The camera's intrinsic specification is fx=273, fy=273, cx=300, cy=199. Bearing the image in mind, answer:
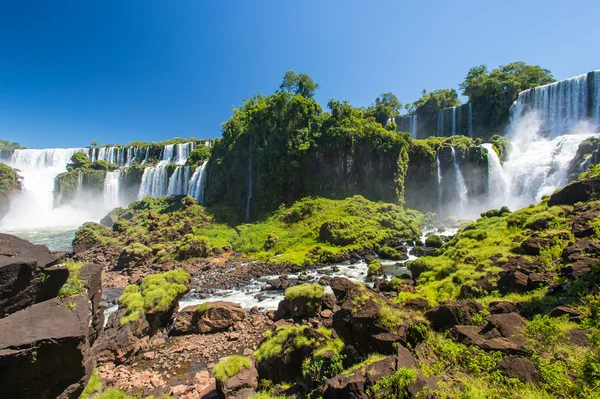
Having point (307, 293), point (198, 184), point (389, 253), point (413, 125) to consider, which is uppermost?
point (413, 125)

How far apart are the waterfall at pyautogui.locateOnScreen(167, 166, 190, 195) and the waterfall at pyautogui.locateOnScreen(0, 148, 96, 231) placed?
756 inches

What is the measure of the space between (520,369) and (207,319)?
12.3 meters

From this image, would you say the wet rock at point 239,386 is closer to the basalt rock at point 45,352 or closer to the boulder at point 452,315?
the basalt rock at point 45,352

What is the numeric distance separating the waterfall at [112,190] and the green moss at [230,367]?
57089 mm

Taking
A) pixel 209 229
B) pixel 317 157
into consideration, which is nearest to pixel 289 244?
pixel 209 229

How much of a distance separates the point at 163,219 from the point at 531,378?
39.5 meters

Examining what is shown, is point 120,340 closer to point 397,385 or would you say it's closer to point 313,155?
point 397,385

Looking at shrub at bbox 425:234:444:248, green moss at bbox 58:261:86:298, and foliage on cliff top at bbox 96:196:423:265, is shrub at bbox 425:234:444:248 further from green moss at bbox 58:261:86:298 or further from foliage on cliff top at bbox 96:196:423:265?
green moss at bbox 58:261:86:298

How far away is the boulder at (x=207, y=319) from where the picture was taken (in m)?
13.3

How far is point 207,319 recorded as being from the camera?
1339 cm

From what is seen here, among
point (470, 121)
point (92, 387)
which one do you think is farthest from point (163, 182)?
point (470, 121)

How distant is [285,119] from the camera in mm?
41250

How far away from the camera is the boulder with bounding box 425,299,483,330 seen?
7953mm

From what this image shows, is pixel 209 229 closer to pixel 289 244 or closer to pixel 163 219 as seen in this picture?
pixel 163 219
